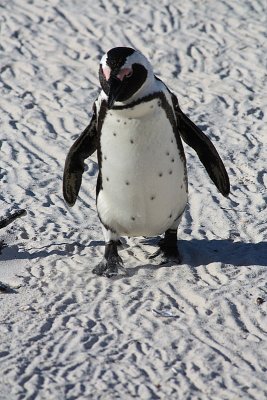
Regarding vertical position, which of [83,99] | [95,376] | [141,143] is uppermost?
[141,143]

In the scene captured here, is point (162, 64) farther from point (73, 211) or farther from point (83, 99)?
point (73, 211)

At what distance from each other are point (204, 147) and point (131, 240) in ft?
1.99

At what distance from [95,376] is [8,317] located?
0.60 metres

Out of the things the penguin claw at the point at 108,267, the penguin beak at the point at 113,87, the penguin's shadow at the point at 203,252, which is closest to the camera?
the penguin beak at the point at 113,87

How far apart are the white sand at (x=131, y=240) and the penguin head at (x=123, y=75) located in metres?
0.80

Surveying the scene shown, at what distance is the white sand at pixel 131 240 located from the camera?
3.76 meters

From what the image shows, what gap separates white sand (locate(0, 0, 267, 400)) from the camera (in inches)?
148

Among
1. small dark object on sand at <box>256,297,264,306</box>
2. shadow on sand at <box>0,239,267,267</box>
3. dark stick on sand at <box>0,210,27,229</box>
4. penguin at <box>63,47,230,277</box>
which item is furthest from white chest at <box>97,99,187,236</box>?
small dark object on sand at <box>256,297,264,306</box>

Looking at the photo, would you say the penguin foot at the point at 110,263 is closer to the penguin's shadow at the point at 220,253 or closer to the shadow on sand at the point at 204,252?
the penguin's shadow at the point at 220,253

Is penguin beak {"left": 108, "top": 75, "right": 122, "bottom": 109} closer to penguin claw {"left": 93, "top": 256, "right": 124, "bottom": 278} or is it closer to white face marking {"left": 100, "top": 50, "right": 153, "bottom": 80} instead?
white face marking {"left": 100, "top": 50, "right": 153, "bottom": 80}

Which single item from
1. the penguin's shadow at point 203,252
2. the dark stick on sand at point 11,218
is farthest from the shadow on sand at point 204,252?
the dark stick on sand at point 11,218

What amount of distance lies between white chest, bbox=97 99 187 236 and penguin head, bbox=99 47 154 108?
83mm

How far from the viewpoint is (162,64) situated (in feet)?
21.8

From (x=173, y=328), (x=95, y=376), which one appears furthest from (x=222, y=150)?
(x=95, y=376)
